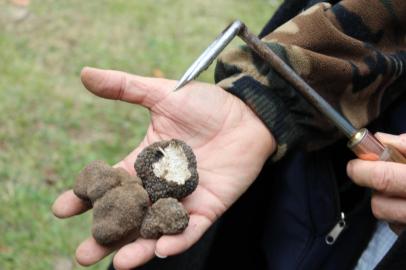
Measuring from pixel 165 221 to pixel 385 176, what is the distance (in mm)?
527

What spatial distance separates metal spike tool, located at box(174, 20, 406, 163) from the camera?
1.26 m

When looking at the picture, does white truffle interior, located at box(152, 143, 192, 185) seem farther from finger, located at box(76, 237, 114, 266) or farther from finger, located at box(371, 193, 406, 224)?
finger, located at box(371, 193, 406, 224)

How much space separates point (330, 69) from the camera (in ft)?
4.68

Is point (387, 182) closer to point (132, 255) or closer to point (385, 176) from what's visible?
point (385, 176)

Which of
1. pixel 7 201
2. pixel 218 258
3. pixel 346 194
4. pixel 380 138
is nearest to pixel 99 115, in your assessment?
pixel 7 201

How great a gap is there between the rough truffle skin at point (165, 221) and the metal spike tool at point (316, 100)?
14.2 inches

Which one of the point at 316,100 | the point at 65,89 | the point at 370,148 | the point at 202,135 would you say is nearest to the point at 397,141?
the point at 370,148

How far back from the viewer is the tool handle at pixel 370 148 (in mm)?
1254

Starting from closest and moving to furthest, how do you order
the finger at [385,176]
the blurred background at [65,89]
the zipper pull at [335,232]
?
the finger at [385,176] → the zipper pull at [335,232] → the blurred background at [65,89]

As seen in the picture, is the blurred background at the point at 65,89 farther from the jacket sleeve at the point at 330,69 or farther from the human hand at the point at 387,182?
the human hand at the point at 387,182

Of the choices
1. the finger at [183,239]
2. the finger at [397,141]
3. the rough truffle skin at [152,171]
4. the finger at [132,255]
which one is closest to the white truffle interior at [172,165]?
the rough truffle skin at [152,171]

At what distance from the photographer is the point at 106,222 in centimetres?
138

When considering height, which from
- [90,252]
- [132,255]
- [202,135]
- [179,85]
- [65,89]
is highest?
[179,85]

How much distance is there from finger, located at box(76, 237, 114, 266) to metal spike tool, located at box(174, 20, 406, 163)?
51cm
